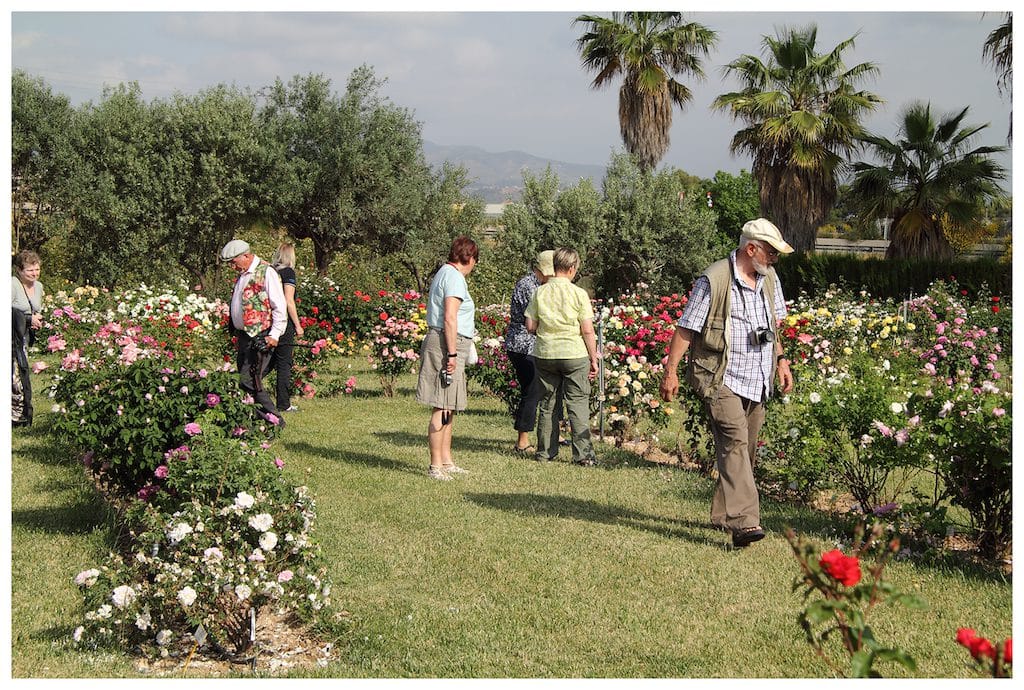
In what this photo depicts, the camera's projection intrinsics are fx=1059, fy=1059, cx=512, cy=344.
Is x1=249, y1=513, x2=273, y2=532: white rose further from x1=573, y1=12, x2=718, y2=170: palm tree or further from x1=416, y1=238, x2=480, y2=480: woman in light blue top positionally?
x1=573, y1=12, x2=718, y2=170: palm tree

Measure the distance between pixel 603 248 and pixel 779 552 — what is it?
20392mm

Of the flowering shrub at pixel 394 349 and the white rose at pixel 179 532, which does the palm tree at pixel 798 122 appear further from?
the white rose at pixel 179 532

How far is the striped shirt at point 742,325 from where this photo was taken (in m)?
5.21

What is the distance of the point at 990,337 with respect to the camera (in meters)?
12.6

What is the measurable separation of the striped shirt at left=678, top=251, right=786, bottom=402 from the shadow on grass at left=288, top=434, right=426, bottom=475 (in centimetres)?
273

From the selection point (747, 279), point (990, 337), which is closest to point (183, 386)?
point (747, 279)

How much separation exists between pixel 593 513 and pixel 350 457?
234cm

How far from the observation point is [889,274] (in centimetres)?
2258

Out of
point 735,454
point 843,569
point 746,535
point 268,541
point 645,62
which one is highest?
point 645,62

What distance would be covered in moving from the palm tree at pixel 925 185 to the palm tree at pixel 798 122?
1122 millimetres

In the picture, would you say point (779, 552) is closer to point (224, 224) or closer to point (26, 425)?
point (26, 425)

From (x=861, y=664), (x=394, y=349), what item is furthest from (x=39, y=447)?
(x=861, y=664)

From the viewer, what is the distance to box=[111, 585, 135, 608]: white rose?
3.93 meters

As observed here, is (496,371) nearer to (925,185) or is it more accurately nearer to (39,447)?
(39,447)
